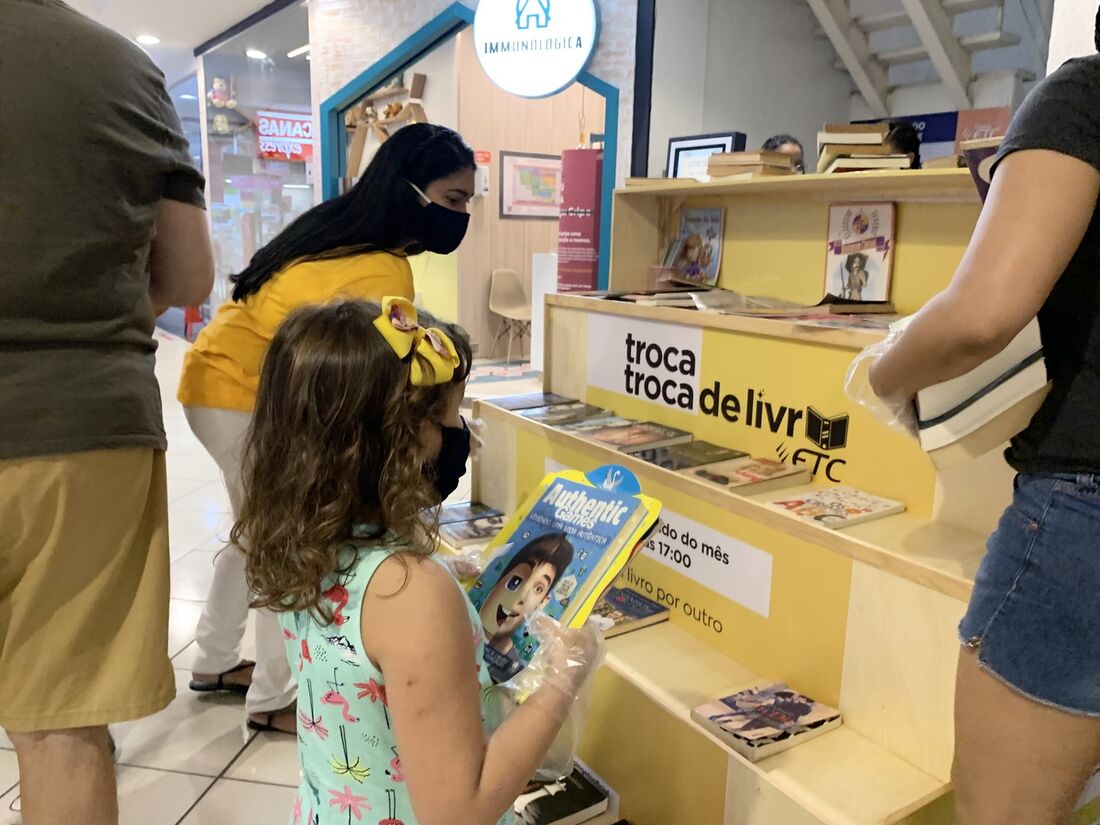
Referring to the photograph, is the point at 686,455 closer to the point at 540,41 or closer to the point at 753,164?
the point at 753,164

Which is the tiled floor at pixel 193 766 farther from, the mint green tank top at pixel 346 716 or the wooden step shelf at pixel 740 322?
the wooden step shelf at pixel 740 322

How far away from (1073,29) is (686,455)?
3.71ft

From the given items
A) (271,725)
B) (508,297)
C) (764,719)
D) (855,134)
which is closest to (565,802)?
(764,719)

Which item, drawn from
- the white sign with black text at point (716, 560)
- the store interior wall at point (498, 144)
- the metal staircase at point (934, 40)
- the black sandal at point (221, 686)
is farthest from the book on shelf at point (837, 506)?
the store interior wall at point (498, 144)

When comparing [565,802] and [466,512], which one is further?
[466,512]

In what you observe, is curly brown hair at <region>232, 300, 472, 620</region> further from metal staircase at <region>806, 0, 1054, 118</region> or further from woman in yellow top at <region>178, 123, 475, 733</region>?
metal staircase at <region>806, 0, 1054, 118</region>

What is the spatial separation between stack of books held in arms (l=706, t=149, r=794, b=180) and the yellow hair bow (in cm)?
151

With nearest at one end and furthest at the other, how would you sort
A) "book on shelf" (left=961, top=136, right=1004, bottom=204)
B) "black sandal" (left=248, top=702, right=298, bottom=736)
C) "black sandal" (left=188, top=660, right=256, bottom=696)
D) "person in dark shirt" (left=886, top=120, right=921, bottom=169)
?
"book on shelf" (left=961, top=136, right=1004, bottom=204), "person in dark shirt" (left=886, top=120, right=921, bottom=169), "black sandal" (left=248, top=702, right=298, bottom=736), "black sandal" (left=188, top=660, right=256, bottom=696)

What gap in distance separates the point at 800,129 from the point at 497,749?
5189 millimetres

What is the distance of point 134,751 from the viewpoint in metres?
2.24

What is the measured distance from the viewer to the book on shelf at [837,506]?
5.30 feet

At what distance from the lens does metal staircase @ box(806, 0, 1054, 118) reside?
466 cm

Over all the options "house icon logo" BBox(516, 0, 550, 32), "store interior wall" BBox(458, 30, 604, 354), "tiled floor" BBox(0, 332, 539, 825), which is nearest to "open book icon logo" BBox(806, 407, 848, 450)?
"tiled floor" BBox(0, 332, 539, 825)

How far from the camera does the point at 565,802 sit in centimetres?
168
